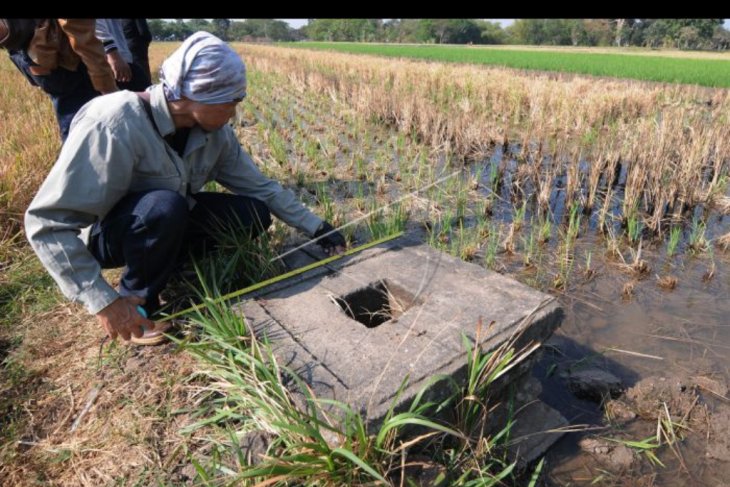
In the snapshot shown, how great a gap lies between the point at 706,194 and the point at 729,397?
2.48 metres

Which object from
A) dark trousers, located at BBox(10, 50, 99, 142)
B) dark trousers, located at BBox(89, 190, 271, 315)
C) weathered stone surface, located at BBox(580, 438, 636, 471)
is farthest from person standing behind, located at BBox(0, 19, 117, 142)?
weathered stone surface, located at BBox(580, 438, 636, 471)

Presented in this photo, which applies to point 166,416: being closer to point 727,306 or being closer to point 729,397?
point 729,397

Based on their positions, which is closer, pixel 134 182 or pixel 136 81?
pixel 134 182

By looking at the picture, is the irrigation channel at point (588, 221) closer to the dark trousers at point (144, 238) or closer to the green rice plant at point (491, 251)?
the green rice plant at point (491, 251)

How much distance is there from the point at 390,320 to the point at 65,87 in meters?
2.41

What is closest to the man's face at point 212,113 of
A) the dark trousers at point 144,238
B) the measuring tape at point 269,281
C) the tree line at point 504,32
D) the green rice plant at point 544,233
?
the dark trousers at point 144,238

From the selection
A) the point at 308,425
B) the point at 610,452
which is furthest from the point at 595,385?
the point at 308,425

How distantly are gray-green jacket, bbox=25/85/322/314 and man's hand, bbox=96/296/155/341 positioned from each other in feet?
0.13

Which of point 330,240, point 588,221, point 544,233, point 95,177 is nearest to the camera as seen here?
point 95,177

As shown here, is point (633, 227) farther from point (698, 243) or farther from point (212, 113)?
point (212, 113)

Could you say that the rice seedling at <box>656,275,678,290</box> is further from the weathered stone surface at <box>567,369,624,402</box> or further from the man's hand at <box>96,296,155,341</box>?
the man's hand at <box>96,296,155,341</box>

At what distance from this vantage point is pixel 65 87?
2.85m

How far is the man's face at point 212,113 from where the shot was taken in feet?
6.35

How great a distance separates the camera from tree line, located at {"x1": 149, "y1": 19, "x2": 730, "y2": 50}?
50.3 metres
